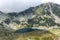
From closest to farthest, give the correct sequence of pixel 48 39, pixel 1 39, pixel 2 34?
pixel 48 39
pixel 1 39
pixel 2 34

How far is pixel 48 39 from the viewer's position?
153125 mm

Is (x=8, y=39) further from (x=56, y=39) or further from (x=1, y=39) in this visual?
(x=56, y=39)

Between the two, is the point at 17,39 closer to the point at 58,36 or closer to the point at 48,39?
the point at 48,39

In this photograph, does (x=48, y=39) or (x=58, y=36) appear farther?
(x=58, y=36)

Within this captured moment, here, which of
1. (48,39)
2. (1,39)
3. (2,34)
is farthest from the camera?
(2,34)

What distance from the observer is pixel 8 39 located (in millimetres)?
161250

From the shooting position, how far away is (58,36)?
166 meters

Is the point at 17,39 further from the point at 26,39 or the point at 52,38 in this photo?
the point at 52,38

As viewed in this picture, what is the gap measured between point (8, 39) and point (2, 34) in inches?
1215

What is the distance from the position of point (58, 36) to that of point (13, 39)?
40941 mm

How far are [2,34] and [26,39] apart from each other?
3937 centimetres

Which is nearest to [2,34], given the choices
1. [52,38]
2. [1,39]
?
[1,39]

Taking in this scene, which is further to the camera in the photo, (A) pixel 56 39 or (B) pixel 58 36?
(B) pixel 58 36

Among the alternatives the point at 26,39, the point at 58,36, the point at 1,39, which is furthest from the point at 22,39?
the point at 58,36
